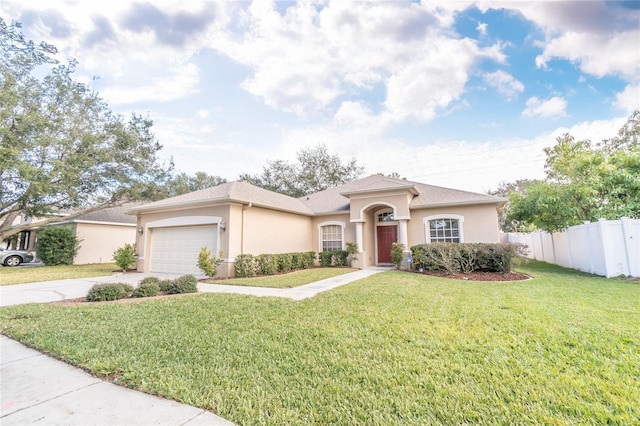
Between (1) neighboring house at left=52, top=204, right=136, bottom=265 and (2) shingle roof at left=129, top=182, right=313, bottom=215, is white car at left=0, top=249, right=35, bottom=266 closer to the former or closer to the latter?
(1) neighboring house at left=52, top=204, right=136, bottom=265

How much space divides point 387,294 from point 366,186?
333 inches

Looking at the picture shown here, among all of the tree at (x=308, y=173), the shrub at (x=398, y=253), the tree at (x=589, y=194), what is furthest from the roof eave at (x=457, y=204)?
the tree at (x=308, y=173)

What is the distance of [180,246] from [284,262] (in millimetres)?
4761

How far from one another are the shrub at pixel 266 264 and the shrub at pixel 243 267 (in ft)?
1.38

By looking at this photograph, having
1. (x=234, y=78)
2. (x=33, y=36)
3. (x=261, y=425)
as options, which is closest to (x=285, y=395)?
(x=261, y=425)

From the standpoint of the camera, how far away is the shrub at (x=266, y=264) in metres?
11.6

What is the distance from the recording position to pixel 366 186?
14555 mm

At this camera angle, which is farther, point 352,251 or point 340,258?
point 340,258

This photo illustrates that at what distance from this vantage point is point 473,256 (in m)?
11.1

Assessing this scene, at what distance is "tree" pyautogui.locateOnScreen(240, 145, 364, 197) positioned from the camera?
104 feet

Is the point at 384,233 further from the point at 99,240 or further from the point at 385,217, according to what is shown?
the point at 99,240

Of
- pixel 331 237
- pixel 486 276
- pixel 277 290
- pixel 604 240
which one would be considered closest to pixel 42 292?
pixel 277 290

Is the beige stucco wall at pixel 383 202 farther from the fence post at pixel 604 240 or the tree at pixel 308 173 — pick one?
the tree at pixel 308 173

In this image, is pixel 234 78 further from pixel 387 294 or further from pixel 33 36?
pixel 33 36
